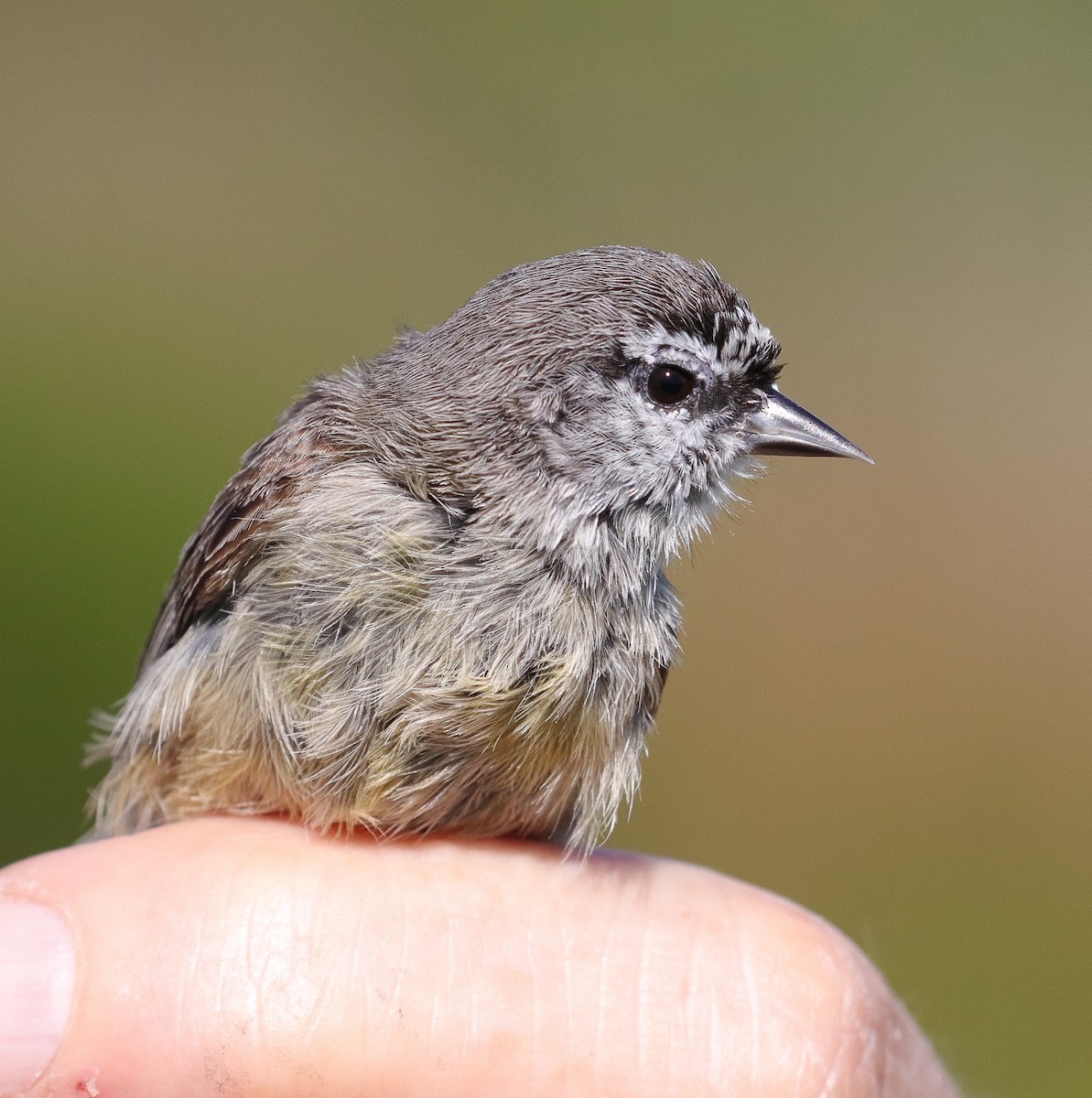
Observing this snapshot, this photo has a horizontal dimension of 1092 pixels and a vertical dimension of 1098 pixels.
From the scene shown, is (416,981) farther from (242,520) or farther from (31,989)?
(242,520)

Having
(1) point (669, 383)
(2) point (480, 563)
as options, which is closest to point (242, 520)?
(2) point (480, 563)

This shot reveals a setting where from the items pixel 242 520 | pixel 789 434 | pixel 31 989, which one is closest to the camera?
pixel 31 989

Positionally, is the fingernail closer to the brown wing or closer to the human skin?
the human skin

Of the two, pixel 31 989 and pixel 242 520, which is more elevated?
pixel 242 520

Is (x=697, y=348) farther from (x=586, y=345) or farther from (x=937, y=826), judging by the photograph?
(x=937, y=826)

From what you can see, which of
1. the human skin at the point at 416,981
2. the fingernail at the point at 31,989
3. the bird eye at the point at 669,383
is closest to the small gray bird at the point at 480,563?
the bird eye at the point at 669,383

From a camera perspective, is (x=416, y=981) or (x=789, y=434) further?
(x=789, y=434)

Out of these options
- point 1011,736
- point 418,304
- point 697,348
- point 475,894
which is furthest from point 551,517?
Answer: point 418,304
